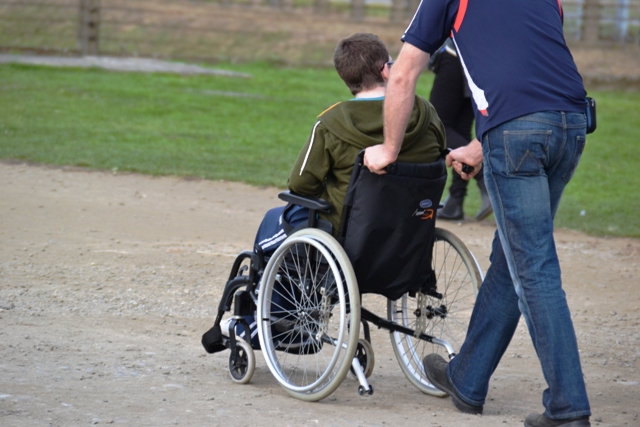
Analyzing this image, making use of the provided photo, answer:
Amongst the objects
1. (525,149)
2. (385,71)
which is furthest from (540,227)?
(385,71)

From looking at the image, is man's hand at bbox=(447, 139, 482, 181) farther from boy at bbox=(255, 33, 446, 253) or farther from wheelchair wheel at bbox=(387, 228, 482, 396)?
wheelchair wheel at bbox=(387, 228, 482, 396)

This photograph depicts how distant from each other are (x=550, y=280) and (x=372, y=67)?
110 centimetres

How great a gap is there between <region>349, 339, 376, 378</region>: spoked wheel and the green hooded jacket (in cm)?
54

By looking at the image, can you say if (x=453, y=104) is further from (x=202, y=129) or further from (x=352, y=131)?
(x=202, y=129)

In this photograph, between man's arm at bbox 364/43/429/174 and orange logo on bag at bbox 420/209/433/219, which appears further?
orange logo on bag at bbox 420/209/433/219

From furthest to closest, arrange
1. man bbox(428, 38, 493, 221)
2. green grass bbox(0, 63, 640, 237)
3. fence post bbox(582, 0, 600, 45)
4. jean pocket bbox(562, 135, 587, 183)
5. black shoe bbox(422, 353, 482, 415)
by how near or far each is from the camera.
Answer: fence post bbox(582, 0, 600, 45) → green grass bbox(0, 63, 640, 237) → man bbox(428, 38, 493, 221) → black shoe bbox(422, 353, 482, 415) → jean pocket bbox(562, 135, 587, 183)

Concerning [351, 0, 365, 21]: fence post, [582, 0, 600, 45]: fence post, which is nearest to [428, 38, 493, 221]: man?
[582, 0, 600, 45]: fence post

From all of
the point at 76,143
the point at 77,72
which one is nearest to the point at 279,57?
the point at 77,72

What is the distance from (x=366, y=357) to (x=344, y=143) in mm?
950

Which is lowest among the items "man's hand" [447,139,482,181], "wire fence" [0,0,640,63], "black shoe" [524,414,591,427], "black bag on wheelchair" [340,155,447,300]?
"wire fence" [0,0,640,63]

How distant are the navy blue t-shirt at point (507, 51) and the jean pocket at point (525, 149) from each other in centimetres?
7

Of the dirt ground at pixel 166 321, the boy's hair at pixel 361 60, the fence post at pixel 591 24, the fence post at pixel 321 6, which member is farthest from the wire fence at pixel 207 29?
the boy's hair at pixel 361 60

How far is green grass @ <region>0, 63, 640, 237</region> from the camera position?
925 centimetres

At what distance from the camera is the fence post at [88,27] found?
19.7m
